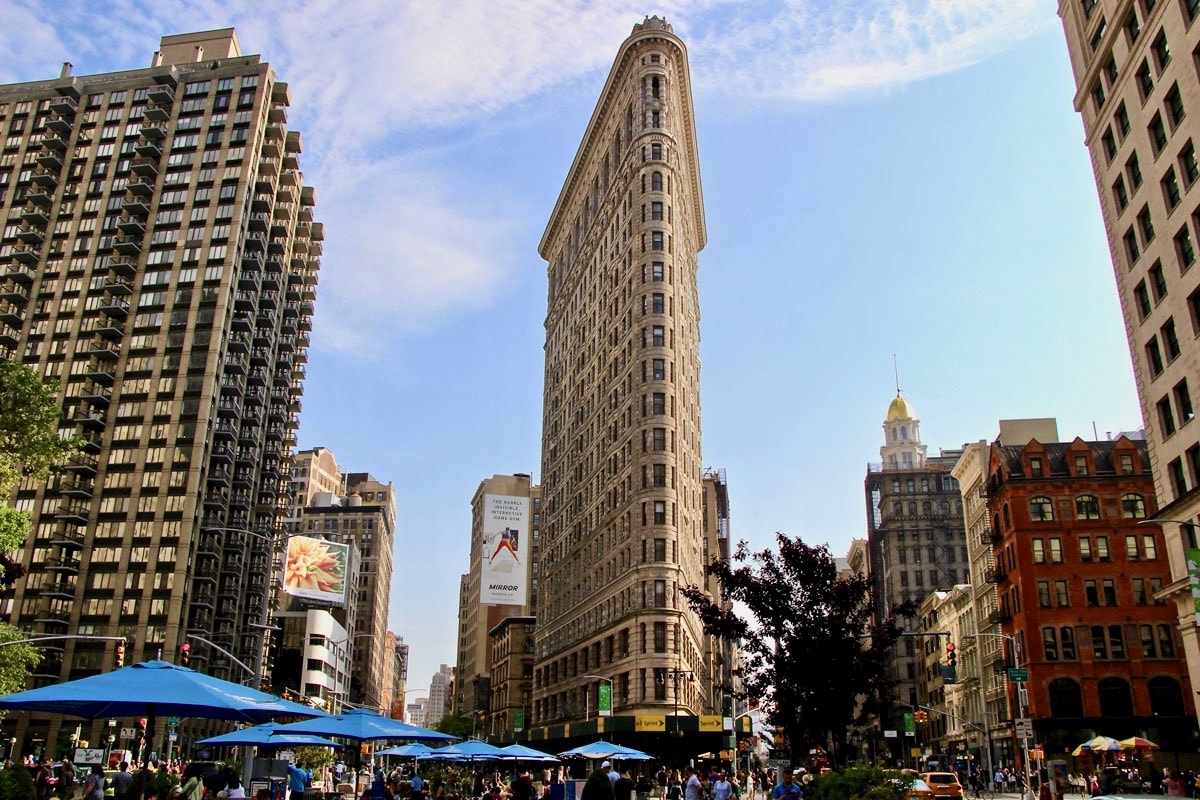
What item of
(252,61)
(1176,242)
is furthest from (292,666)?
(1176,242)

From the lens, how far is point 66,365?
101250mm

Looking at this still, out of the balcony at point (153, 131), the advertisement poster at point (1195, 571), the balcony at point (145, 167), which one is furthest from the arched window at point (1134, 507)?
the balcony at point (153, 131)

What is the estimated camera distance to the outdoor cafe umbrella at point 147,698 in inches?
689

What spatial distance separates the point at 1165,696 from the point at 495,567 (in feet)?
157

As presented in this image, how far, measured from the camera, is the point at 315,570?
9331cm

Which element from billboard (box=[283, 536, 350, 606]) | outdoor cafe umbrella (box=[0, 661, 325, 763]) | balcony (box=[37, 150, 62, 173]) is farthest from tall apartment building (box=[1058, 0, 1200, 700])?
balcony (box=[37, 150, 62, 173])

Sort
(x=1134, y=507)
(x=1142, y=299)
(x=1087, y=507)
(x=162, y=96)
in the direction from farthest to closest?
(x=162, y=96), (x=1087, y=507), (x=1134, y=507), (x=1142, y=299)

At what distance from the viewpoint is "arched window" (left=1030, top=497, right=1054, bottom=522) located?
72.0 m

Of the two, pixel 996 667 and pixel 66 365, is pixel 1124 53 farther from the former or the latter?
pixel 66 365

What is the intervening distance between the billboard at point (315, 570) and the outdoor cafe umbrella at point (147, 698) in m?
72.9

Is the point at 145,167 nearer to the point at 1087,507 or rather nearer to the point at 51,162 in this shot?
the point at 51,162

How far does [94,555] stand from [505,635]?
2271 inches

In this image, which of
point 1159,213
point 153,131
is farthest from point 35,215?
point 1159,213

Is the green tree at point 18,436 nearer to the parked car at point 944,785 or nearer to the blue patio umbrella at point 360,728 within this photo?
the blue patio umbrella at point 360,728
